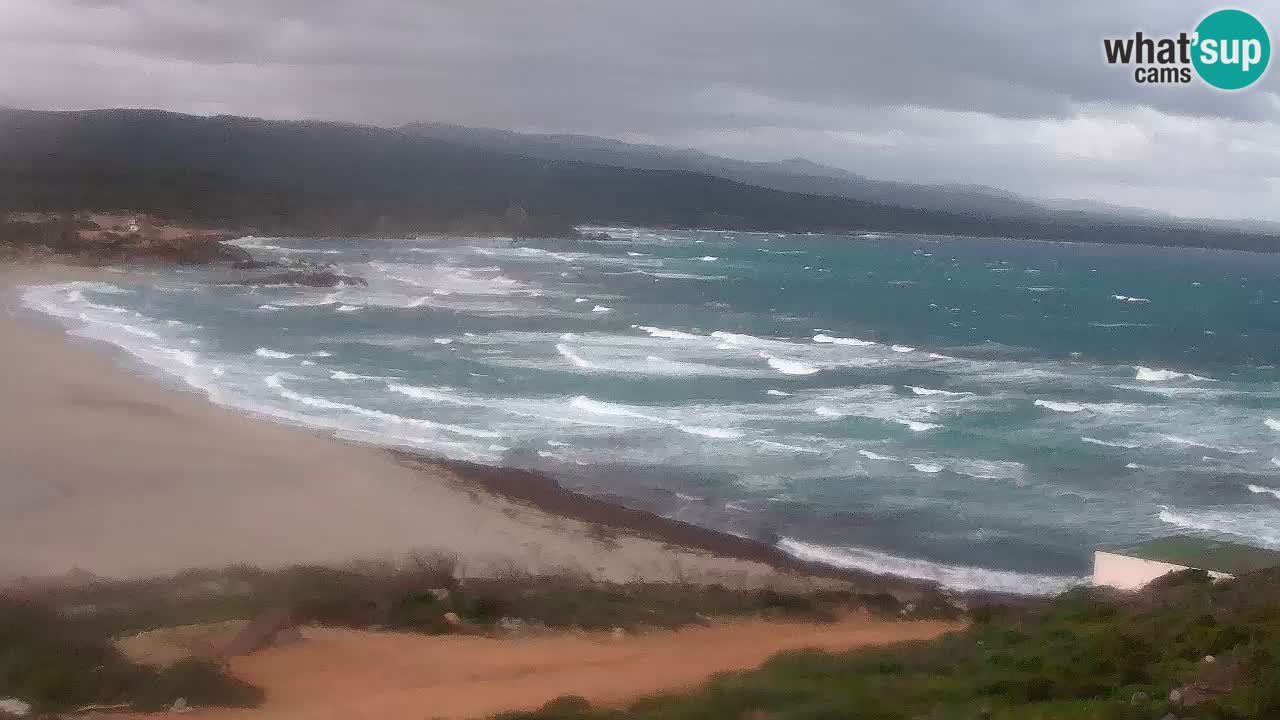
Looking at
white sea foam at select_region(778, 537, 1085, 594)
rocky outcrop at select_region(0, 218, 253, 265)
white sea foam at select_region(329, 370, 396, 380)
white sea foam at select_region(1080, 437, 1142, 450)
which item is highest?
rocky outcrop at select_region(0, 218, 253, 265)

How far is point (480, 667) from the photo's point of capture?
374 inches

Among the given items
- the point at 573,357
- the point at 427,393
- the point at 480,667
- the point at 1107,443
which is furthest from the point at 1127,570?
the point at 573,357

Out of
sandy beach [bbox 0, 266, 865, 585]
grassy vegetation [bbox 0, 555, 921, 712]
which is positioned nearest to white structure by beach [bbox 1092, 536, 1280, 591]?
grassy vegetation [bbox 0, 555, 921, 712]

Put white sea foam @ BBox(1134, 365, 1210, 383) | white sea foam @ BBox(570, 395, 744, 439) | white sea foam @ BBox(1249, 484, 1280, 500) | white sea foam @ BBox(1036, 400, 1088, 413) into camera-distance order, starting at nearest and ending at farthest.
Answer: white sea foam @ BBox(1249, 484, 1280, 500) → white sea foam @ BBox(570, 395, 744, 439) → white sea foam @ BBox(1036, 400, 1088, 413) → white sea foam @ BBox(1134, 365, 1210, 383)

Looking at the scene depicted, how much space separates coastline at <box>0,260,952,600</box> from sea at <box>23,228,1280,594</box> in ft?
4.07

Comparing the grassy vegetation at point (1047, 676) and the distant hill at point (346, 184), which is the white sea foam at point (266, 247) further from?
the grassy vegetation at point (1047, 676)

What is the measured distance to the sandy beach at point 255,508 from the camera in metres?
12.7

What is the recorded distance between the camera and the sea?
707 inches

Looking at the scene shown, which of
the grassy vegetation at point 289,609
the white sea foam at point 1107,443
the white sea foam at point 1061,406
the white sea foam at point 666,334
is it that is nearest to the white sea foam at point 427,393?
the grassy vegetation at point 289,609

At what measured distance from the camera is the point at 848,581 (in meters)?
14.5

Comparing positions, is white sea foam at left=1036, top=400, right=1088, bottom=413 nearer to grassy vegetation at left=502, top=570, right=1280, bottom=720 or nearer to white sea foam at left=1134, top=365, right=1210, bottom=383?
white sea foam at left=1134, top=365, right=1210, bottom=383

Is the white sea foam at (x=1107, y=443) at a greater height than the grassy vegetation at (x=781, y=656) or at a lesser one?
lesser

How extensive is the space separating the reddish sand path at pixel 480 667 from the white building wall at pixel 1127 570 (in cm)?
274

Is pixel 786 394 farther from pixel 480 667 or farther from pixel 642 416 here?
pixel 480 667
